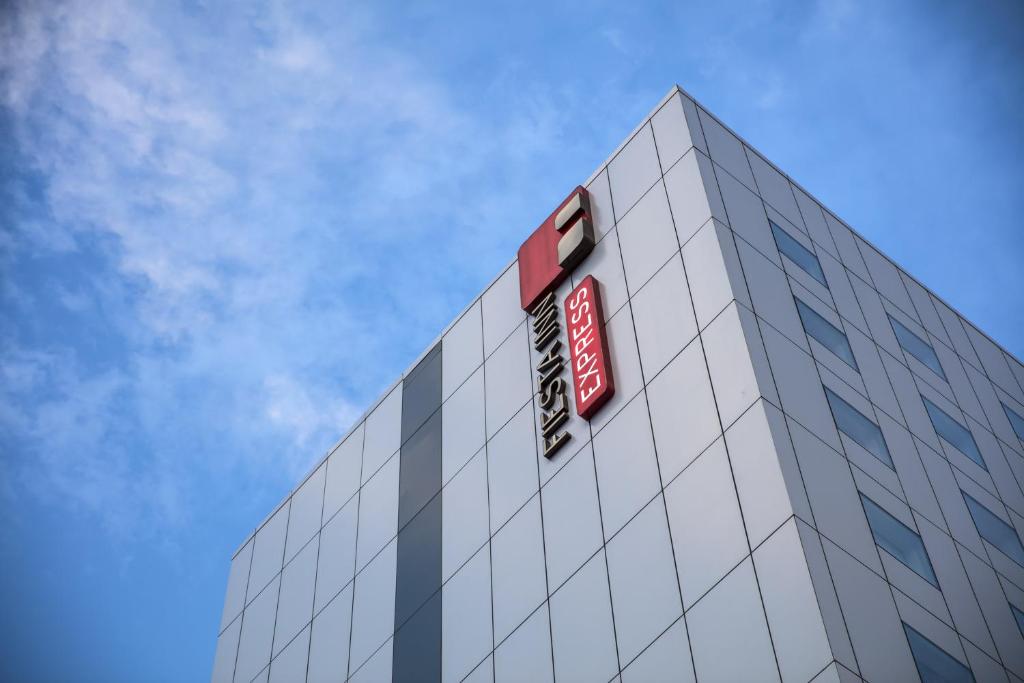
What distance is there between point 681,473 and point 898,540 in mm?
6151

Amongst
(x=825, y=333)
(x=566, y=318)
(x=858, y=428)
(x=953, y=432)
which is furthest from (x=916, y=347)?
(x=566, y=318)

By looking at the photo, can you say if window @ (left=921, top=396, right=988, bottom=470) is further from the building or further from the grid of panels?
the grid of panels

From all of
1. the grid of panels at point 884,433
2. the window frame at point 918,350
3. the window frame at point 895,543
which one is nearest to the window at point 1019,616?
the grid of panels at point 884,433

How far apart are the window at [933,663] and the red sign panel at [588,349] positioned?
1123 cm

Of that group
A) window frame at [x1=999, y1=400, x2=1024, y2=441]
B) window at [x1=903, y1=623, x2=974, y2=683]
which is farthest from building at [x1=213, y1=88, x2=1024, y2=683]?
window frame at [x1=999, y1=400, x2=1024, y2=441]

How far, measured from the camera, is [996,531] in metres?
34.9

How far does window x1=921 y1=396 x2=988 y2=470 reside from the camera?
37391 mm

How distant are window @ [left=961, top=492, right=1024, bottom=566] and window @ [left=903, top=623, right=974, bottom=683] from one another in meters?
8.07

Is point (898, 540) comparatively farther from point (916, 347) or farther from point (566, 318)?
point (916, 347)

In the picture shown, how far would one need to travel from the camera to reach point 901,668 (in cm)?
2484

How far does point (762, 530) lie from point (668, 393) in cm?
598

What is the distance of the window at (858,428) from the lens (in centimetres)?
3116

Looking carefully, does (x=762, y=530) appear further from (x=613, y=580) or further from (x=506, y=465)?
(x=506, y=465)

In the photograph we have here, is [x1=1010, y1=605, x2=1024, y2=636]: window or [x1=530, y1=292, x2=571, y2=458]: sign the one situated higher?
[x1=530, y1=292, x2=571, y2=458]: sign
